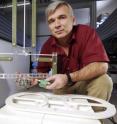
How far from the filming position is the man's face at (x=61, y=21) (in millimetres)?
1057

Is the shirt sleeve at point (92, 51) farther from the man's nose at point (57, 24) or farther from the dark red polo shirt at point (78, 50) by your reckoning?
the man's nose at point (57, 24)

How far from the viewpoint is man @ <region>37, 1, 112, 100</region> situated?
38.7 inches

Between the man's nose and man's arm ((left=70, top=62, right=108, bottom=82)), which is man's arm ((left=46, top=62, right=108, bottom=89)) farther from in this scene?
the man's nose

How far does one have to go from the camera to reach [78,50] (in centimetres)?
111

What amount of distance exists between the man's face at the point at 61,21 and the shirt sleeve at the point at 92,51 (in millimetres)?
121

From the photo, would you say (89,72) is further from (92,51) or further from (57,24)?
(57,24)

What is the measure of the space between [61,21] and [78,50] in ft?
0.62

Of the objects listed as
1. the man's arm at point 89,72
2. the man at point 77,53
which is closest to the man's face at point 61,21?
the man at point 77,53

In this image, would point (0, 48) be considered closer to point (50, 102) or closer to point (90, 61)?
point (90, 61)

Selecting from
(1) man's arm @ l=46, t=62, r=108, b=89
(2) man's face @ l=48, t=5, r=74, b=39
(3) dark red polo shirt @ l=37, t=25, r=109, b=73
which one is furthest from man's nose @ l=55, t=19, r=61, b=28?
(1) man's arm @ l=46, t=62, r=108, b=89

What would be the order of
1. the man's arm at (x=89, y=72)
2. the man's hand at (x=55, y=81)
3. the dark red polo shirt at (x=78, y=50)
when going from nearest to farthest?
the man's hand at (x=55, y=81) → the man's arm at (x=89, y=72) → the dark red polo shirt at (x=78, y=50)

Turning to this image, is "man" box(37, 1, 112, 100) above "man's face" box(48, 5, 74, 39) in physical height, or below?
below

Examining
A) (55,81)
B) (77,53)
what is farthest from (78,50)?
(55,81)

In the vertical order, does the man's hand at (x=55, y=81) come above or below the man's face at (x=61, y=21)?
below
